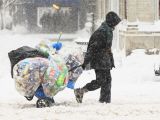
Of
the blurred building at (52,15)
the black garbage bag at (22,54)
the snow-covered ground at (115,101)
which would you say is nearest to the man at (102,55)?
the snow-covered ground at (115,101)

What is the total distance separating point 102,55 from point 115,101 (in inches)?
45.3

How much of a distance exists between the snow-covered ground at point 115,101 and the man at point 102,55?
0.26m

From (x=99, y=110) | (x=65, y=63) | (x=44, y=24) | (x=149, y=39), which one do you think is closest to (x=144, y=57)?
(x=149, y=39)

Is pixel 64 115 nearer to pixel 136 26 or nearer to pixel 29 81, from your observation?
pixel 29 81

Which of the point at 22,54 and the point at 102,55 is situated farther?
the point at 102,55

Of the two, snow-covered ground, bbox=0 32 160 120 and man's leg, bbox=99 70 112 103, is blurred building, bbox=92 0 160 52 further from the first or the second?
man's leg, bbox=99 70 112 103

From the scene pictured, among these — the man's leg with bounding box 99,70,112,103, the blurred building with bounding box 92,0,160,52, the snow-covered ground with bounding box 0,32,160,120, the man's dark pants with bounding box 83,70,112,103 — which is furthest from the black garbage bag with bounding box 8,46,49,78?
the blurred building with bounding box 92,0,160,52

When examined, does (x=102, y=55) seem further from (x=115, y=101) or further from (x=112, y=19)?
(x=115, y=101)

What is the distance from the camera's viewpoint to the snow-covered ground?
8047mm

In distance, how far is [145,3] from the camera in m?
24.5

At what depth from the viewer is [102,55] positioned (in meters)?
9.84

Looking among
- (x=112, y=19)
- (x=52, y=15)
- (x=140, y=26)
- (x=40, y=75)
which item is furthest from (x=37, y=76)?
(x=52, y=15)

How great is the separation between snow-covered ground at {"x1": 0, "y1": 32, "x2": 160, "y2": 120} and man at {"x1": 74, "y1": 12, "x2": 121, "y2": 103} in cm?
26

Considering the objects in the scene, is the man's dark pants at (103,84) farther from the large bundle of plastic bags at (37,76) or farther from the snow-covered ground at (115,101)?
the large bundle of plastic bags at (37,76)
